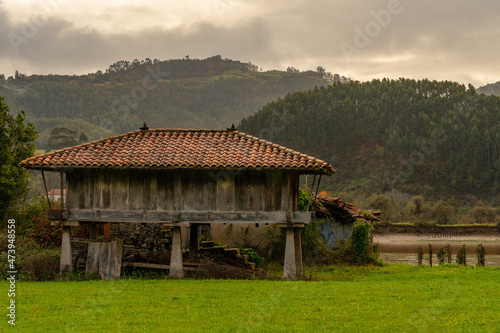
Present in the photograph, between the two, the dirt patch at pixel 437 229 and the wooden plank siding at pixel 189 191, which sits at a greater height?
the wooden plank siding at pixel 189 191

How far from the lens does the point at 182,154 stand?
19719 millimetres

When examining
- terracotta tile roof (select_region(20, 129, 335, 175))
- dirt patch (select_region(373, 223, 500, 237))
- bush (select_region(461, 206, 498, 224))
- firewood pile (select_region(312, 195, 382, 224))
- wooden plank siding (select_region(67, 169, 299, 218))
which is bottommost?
dirt patch (select_region(373, 223, 500, 237))

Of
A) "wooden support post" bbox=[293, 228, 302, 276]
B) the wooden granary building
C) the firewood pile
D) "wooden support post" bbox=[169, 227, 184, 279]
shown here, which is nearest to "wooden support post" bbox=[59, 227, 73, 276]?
the wooden granary building

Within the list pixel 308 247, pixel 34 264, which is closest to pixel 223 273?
pixel 34 264

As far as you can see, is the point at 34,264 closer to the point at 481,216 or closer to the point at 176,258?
the point at 176,258

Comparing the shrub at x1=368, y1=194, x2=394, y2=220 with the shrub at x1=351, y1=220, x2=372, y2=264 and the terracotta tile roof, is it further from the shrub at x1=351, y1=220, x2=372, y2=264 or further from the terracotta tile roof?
the terracotta tile roof

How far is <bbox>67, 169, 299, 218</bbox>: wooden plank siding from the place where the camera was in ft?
64.5

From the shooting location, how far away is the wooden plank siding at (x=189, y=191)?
774 inches

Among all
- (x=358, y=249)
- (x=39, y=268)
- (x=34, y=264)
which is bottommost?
(x=358, y=249)

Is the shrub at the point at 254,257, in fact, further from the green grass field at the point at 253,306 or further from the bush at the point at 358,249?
the green grass field at the point at 253,306

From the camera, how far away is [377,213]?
3334 centimetres

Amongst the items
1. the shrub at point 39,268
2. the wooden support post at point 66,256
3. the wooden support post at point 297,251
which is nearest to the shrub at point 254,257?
the wooden support post at point 297,251

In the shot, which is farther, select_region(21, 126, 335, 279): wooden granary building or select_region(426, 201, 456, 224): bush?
select_region(426, 201, 456, 224): bush

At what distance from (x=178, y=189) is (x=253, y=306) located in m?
7.34
